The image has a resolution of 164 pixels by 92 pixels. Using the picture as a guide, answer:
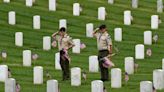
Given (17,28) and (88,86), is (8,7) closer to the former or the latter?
(17,28)

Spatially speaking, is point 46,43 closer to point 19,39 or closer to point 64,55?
point 19,39

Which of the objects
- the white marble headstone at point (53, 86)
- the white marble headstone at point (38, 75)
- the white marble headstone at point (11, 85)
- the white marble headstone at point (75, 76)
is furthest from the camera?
the white marble headstone at point (38, 75)

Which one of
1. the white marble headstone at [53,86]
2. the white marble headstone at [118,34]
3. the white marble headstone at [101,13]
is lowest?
the white marble headstone at [53,86]

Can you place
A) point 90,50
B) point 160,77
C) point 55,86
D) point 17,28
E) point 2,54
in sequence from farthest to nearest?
point 17,28 < point 90,50 < point 2,54 < point 160,77 < point 55,86

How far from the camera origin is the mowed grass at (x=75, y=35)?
21.1m

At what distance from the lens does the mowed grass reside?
21.1 meters

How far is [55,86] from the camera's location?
17594 mm

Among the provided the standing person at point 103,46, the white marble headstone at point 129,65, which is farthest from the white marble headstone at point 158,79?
the white marble headstone at point 129,65

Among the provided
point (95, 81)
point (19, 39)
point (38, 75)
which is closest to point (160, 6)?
point (19, 39)

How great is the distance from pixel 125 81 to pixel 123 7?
13660 millimetres

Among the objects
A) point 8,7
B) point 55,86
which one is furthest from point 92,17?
point 55,86

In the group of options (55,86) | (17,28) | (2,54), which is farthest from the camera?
(17,28)

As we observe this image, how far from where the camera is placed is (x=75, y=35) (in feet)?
92.2

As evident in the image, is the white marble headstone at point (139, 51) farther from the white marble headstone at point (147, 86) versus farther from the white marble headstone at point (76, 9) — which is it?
the white marble headstone at point (147, 86)
